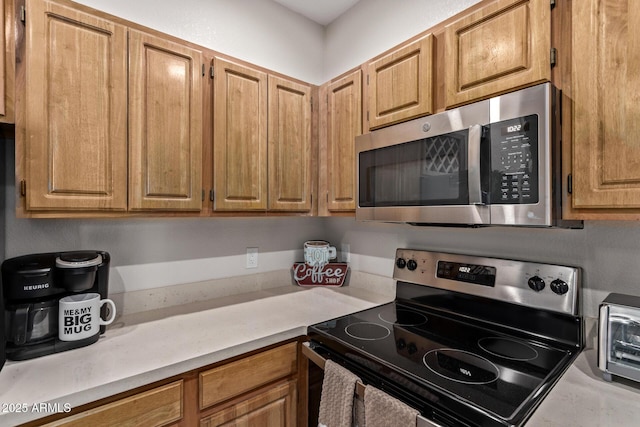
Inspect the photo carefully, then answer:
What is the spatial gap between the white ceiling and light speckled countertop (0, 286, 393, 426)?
1889 mm

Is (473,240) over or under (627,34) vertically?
under

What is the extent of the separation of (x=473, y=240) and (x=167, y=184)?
1448mm

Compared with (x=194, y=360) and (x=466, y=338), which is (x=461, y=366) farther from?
(x=194, y=360)

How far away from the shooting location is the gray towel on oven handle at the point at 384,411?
0.89 metres

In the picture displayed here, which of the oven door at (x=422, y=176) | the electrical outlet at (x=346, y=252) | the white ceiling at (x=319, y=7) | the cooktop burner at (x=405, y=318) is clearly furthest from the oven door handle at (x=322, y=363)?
the white ceiling at (x=319, y=7)

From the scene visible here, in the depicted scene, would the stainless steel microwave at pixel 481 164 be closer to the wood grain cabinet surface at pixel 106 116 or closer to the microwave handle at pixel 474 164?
the microwave handle at pixel 474 164

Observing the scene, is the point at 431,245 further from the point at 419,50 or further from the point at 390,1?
Result: the point at 390,1

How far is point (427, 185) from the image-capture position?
1.22 meters

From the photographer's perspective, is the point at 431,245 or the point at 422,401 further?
the point at 431,245

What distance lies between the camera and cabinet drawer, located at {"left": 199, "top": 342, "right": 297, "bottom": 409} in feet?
3.69

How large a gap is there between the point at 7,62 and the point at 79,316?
2.95 ft

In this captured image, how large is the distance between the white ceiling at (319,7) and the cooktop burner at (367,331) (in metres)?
1.99

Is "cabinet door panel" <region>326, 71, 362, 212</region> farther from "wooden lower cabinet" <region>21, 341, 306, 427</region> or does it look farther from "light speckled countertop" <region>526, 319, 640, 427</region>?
"light speckled countertop" <region>526, 319, 640, 427</region>

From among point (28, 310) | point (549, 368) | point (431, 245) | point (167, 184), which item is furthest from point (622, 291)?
point (28, 310)
